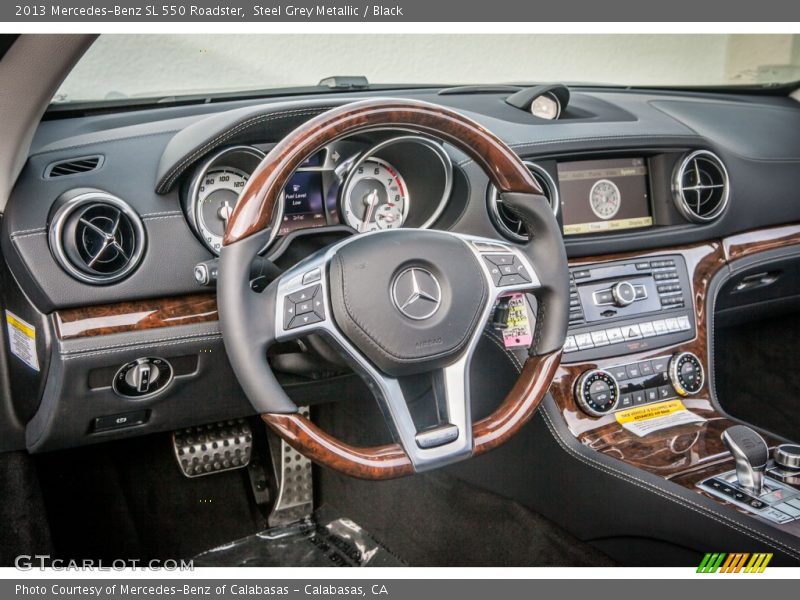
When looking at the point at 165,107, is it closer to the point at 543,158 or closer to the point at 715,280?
the point at 543,158

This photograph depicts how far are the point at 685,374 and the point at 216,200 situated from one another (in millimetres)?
1250

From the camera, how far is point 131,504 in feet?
7.46

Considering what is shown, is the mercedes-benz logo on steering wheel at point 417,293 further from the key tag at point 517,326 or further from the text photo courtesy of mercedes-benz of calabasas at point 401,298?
the key tag at point 517,326

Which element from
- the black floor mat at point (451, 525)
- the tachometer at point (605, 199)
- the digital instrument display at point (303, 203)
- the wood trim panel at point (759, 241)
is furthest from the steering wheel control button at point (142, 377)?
the wood trim panel at point (759, 241)

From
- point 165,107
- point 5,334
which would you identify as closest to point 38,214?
point 5,334

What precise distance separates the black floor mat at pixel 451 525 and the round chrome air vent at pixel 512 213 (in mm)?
737

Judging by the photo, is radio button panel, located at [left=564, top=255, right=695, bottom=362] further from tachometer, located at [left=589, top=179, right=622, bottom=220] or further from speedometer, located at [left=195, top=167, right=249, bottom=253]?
speedometer, located at [left=195, top=167, right=249, bottom=253]

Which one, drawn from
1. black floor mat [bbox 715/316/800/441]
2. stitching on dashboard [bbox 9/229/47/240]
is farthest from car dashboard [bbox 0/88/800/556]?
black floor mat [bbox 715/316/800/441]

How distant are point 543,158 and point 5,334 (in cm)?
131

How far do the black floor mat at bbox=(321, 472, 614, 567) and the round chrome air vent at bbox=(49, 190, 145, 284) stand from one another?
3.66 feet

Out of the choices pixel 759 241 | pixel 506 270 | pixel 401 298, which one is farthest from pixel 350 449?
pixel 759 241

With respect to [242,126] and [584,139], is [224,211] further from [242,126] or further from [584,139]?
[584,139]

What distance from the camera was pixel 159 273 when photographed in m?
→ 1.58

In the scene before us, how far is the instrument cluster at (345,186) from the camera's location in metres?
1.59
